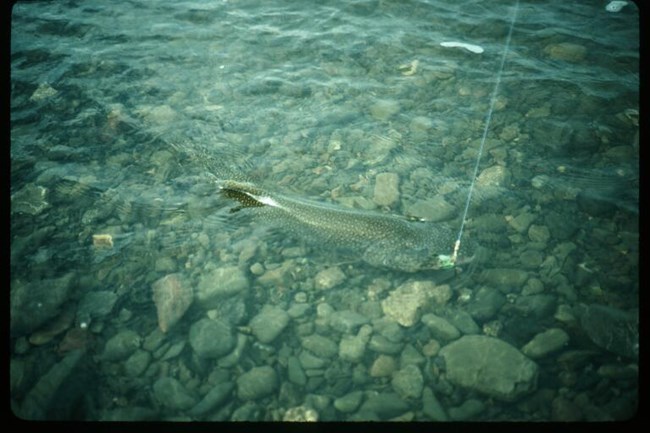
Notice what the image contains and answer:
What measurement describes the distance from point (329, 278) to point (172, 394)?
1.66 metres

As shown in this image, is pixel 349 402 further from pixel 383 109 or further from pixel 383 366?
pixel 383 109

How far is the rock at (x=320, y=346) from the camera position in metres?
3.24

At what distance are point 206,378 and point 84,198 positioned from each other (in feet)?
8.80

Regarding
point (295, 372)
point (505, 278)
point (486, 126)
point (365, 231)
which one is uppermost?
point (486, 126)

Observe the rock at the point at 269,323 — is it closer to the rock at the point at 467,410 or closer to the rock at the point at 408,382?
the rock at the point at 408,382

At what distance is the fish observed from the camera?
379cm

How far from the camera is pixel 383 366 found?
314cm

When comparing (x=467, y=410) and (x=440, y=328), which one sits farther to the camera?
(x=440, y=328)

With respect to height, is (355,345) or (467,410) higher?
(355,345)

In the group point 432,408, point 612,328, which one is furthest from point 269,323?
point 612,328

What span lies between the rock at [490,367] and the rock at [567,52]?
5.24 m

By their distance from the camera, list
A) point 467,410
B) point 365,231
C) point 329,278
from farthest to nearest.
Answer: point 365,231 → point 329,278 → point 467,410

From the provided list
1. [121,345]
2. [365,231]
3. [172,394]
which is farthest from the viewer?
[365,231]

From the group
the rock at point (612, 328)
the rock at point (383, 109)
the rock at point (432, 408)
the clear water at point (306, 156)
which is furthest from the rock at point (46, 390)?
the rock at point (383, 109)
